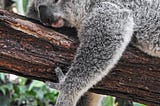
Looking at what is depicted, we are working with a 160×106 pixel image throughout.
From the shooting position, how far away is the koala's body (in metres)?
2.91

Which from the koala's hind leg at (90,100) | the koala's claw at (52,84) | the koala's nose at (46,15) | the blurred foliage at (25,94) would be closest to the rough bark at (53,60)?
the koala's claw at (52,84)

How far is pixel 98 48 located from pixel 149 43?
1.63 feet

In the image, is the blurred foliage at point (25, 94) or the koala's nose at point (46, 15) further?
the blurred foliage at point (25, 94)

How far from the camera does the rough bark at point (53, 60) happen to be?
9.16ft

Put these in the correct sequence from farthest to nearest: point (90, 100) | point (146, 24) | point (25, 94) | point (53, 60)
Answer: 1. point (25, 94)
2. point (90, 100)
3. point (146, 24)
4. point (53, 60)

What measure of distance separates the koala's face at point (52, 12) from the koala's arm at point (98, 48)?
1.02 ft

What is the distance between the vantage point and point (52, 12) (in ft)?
10.4

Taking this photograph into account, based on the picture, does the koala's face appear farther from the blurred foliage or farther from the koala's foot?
the blurred foliage

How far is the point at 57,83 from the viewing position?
2.97 metres

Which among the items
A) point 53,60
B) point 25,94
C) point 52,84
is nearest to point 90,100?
point 52,84

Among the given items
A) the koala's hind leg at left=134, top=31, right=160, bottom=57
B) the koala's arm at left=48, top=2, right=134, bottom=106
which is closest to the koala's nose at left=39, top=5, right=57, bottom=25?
the koala's arm at left=48, top=2, right=134, bottom=106

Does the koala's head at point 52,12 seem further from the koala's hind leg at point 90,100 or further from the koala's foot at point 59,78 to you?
the koala's hind leg at point 90,100

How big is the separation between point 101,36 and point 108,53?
141mm

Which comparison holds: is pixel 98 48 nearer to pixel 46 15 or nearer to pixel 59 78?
pixel 59 78
